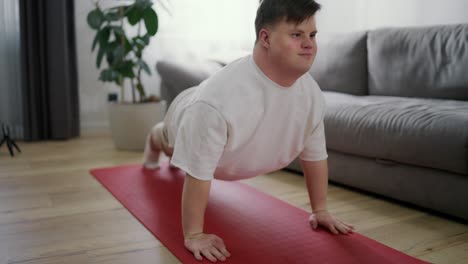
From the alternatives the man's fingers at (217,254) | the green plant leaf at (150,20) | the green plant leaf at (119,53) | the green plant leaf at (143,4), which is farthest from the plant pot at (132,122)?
the man's fingers at (217,254)

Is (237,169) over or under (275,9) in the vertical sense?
under

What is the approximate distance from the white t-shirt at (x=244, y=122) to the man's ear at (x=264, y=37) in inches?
2.6

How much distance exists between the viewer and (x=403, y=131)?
1.59 m

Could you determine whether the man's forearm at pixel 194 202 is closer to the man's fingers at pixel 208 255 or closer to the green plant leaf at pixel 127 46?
the man's fingers at pixel 208 255

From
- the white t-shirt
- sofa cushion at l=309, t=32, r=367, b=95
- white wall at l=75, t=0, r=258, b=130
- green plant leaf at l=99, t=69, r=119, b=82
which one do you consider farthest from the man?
white wall at l=75, t=0, r=258, b=130

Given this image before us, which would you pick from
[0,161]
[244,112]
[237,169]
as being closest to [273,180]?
[237,169]

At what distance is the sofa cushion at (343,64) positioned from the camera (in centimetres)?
245

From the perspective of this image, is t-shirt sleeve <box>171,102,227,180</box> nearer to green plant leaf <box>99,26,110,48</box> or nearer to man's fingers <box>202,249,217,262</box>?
man's fingers <box>202,249,217,262</box>

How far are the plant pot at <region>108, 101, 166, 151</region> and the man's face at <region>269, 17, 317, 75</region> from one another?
1.76 metres

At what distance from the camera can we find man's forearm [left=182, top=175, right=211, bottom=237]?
120 centimetres

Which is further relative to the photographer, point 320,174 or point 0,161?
point 0,161

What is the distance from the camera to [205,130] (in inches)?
45.6

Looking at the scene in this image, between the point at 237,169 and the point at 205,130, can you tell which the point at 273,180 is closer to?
the point at 237,169

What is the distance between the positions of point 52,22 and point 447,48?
94.5 inches
